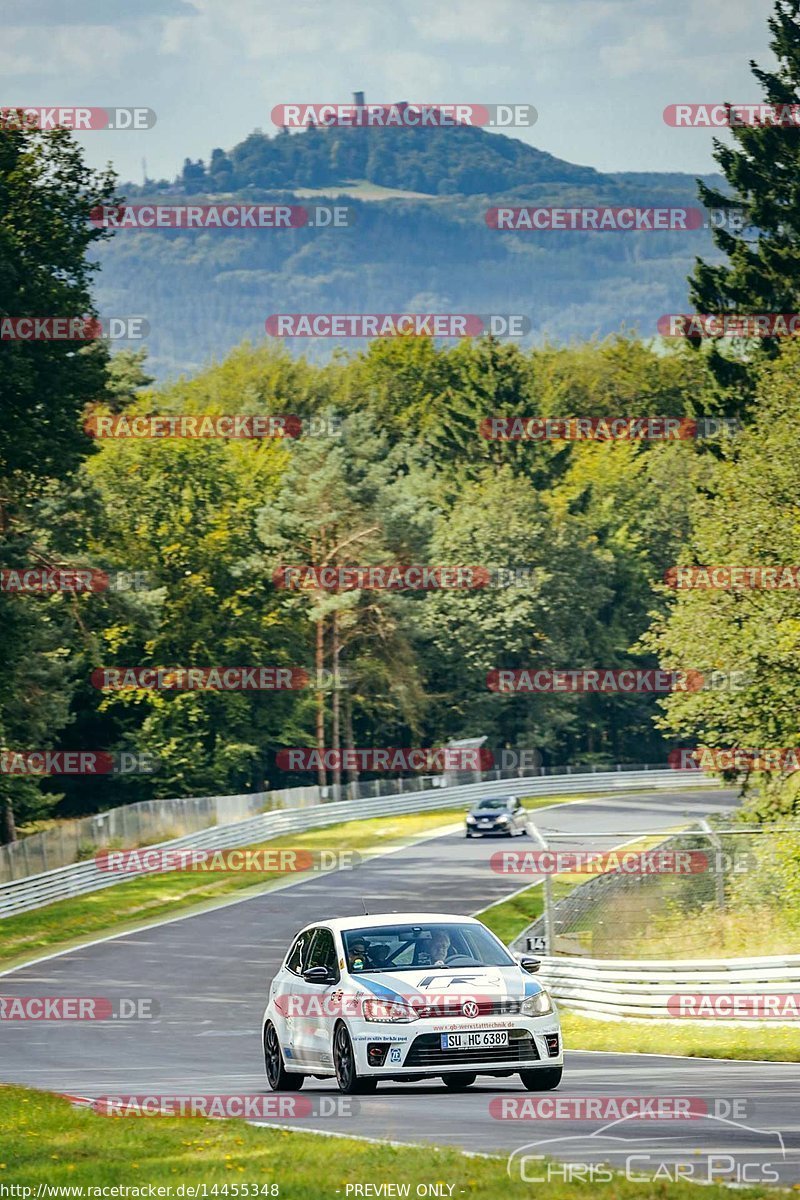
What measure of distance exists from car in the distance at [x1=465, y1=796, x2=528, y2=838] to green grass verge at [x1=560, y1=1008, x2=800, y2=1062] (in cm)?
3807

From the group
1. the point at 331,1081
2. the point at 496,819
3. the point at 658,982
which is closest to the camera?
the point at 331,1081

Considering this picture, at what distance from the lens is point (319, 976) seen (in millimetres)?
16234

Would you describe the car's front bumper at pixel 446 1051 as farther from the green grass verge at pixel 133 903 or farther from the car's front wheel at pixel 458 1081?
the green grass verge at pixel 133 903

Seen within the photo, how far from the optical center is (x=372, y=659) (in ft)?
287

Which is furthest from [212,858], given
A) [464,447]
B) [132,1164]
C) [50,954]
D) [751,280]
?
[464,447]

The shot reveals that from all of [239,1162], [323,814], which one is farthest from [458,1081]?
[323,814]

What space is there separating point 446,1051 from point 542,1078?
1.01m

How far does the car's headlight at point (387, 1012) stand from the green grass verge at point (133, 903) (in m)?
25.1

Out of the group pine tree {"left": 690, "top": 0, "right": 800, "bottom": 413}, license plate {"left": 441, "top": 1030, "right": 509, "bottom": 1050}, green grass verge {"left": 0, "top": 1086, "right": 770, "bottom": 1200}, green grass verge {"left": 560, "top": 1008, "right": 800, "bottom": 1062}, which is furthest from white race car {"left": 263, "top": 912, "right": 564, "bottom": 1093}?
pine tree {"left": 690, "top": 0, "right": 800, "bottom": 413}

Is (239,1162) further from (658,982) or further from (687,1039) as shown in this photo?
(658,982)

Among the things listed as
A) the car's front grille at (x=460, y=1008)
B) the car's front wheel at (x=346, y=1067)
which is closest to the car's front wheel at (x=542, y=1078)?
the car's front grille at (x=460, y=1008)

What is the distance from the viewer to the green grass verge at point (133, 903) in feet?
140

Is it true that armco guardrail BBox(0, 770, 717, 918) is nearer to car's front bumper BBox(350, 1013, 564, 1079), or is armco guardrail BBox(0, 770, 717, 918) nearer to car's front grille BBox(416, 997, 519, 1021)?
car's front bumper BBox(350, 1013, 564, 1079)

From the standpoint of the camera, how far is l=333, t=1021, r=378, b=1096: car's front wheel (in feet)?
50.6
